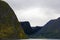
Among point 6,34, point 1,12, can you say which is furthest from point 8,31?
point 1,12

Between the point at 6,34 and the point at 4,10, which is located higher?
the point at 4,10

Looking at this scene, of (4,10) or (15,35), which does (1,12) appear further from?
(15,35)

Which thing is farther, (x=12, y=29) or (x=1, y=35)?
(x=12, y=29)

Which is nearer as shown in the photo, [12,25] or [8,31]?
[8,31]

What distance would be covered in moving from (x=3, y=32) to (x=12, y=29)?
14377mm

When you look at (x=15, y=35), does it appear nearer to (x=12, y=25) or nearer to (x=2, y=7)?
(x=12, y=25)

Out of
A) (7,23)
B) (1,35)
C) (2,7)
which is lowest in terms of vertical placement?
(1,35)

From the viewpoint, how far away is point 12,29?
194m

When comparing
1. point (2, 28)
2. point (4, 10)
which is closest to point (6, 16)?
point (4, 10)

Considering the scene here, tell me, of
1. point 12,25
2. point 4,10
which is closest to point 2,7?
point 4,10

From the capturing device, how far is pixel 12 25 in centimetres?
19900

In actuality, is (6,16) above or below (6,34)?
above

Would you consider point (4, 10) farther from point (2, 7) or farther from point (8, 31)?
point (8, 31)

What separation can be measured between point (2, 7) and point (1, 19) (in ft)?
38.9
